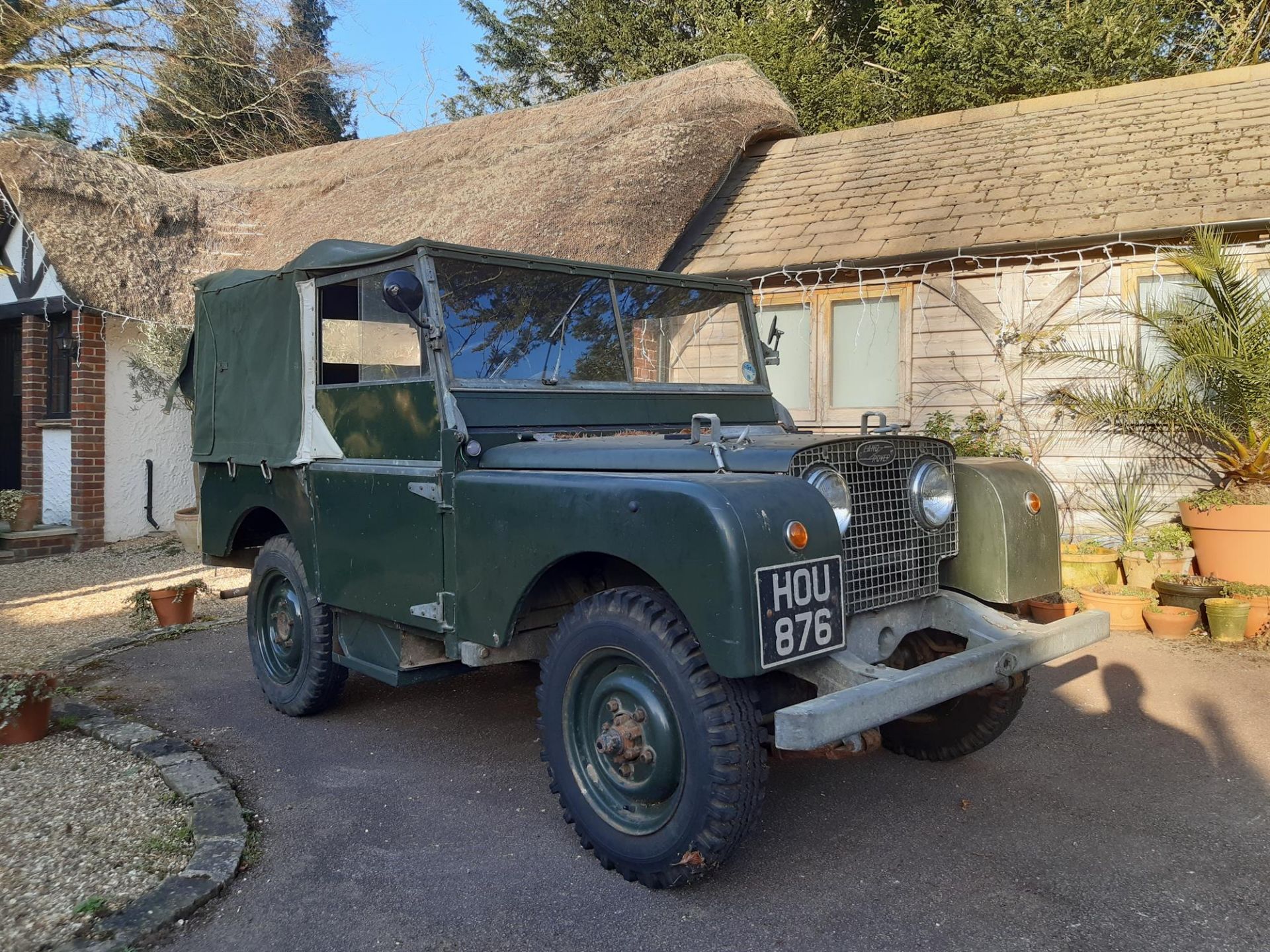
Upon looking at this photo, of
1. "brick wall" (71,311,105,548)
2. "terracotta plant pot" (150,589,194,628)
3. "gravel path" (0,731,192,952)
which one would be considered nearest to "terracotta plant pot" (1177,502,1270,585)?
"gravel path" (0,731,192,952)

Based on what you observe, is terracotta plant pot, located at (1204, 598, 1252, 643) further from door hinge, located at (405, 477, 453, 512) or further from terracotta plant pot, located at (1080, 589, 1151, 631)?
door hinge, located at (405, 477, 453, 512)

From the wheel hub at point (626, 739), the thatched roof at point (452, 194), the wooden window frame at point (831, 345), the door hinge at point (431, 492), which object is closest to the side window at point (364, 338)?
the door hinge at point (431, 492)

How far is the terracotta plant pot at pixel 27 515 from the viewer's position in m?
9.76

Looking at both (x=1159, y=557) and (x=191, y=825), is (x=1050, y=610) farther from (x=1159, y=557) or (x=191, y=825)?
(x=191, y=825)

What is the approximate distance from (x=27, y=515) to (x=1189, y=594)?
10.7 m

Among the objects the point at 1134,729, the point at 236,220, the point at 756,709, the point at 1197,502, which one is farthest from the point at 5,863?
the point at 236,220

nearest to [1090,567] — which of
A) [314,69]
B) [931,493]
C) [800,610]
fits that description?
[931,493]

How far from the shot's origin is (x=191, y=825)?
3387mm

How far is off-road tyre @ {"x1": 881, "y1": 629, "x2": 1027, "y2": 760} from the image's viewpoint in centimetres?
359

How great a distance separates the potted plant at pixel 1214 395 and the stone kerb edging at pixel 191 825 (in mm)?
6329

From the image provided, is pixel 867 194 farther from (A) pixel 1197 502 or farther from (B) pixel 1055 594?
(B) pixel 1055 594

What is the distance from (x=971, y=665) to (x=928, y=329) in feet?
19.5

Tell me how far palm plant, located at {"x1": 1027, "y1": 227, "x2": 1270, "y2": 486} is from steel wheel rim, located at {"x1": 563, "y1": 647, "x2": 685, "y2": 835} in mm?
5416

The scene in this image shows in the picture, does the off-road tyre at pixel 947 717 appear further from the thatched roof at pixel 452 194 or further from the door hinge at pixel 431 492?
the thatched roof at pixel 452 194
